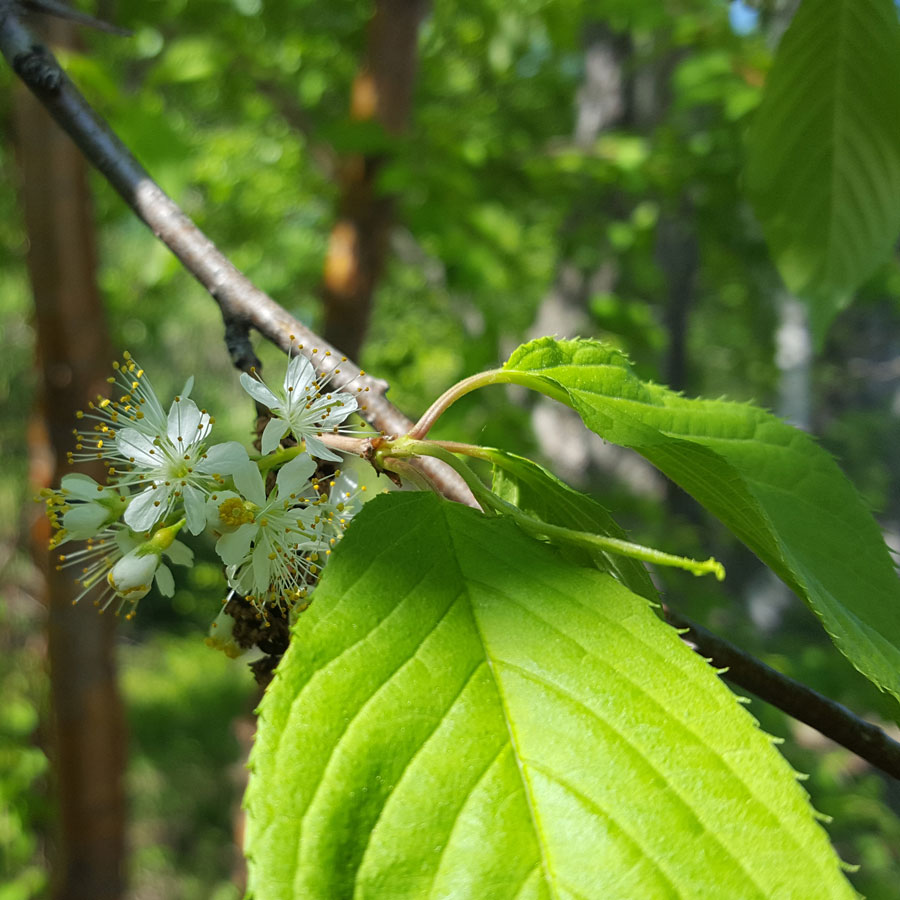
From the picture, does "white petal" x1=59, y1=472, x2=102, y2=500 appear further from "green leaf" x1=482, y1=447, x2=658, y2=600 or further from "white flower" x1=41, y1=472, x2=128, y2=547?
"green leaf" x1=482, y1=447, x2=658, y2=600

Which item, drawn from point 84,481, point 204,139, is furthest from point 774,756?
point 204,139

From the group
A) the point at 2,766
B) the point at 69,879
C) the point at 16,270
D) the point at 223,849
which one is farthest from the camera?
the point at 223,849

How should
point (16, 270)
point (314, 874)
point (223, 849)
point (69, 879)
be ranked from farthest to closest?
point (223, 849) < point (16, 270) < point (69, 879) < point (314, 874)

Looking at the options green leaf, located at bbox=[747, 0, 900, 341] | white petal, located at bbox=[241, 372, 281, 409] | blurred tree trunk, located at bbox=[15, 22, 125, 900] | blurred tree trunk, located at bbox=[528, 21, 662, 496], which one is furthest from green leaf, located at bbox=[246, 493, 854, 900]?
blurred tree trunk, located at bbox=[528, 21, 662, 496]

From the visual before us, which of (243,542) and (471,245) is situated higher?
(471,245)

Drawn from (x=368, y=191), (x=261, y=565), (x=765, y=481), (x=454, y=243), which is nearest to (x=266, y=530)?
(x=261, y=565)

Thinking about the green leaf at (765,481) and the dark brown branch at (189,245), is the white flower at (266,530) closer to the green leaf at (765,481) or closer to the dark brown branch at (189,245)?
the dark brown branch at (189,245)

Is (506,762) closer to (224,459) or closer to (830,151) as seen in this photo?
(224,459)

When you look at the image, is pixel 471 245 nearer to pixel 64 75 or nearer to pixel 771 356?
pixel 64 75
